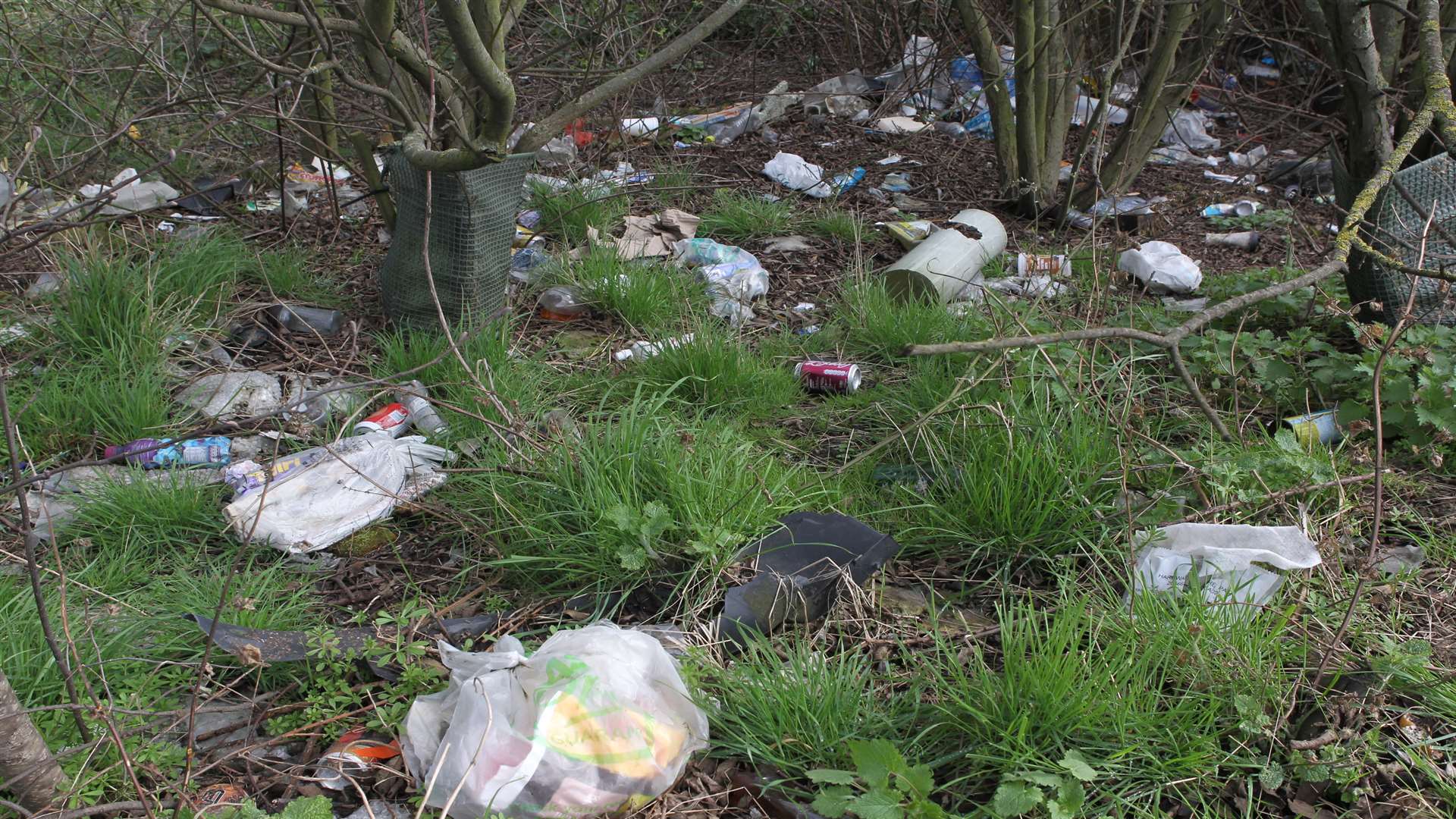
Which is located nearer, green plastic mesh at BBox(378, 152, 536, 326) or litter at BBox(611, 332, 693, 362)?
litter at BBox(611, 332, 693, 362)

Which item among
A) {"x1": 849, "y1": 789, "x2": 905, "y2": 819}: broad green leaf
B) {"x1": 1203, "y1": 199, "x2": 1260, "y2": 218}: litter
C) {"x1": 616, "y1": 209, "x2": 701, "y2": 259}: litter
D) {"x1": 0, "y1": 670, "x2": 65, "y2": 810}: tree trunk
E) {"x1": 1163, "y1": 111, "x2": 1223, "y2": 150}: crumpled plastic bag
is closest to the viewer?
{"x1": 0, "y1": 670, "x2": 65, "y2": 810}: tree trunk

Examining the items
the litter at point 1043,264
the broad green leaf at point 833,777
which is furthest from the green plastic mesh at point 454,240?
the broad green leaf at point 833,777

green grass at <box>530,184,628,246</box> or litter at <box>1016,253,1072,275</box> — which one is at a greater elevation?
green grass at <box>530,184,628,246</box>

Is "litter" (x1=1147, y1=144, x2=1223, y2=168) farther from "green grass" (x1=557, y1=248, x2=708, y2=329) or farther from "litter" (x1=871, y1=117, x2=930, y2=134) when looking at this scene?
"green grass" (x1=557, y1=248, x2=708, y2=329)

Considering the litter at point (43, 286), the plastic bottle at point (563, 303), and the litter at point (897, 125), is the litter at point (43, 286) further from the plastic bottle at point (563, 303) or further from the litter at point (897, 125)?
the litter at point (897, 125)

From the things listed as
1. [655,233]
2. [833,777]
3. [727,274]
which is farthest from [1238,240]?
[833,777]

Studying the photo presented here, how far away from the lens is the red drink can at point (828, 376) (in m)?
3.19

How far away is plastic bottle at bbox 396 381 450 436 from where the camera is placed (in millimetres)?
2947

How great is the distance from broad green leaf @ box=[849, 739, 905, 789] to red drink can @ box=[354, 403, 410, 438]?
178 cm

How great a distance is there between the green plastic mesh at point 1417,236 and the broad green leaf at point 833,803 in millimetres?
2424

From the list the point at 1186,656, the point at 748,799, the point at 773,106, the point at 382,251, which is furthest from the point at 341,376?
the point at 773,106

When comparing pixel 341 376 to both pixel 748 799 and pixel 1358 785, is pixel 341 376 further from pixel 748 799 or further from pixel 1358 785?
pixel 1358 785

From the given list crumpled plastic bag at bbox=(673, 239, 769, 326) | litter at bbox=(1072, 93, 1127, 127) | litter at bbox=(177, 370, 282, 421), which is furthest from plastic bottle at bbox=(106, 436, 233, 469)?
litter at bbox=(1072, 93, 1127, 127)

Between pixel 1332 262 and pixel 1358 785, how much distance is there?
0.92 m
